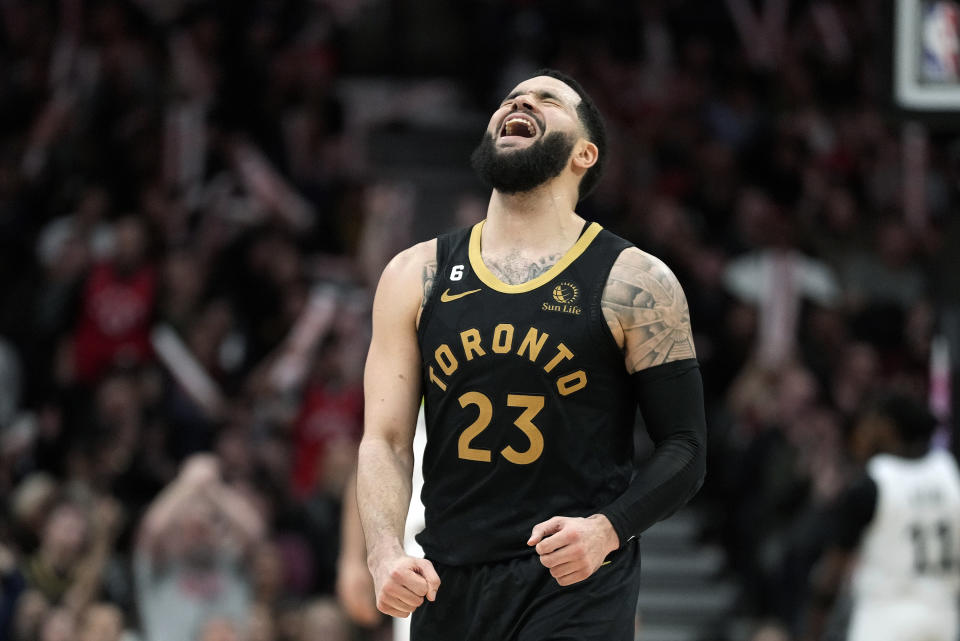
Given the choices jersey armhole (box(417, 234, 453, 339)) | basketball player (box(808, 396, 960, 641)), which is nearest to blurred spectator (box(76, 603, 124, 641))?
basketball player (box(808, 396, 960, 641))

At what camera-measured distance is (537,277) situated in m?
4.41

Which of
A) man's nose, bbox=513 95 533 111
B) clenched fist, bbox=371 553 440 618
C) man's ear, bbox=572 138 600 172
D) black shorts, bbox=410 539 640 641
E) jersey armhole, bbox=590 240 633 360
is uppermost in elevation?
man's nose, bbox=513 95 533 111

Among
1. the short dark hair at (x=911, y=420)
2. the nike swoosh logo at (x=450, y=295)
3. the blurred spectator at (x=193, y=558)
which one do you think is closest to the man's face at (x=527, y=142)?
the nike swoosh logo at (x=450, y=295)

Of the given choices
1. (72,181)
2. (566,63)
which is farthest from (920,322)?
(72,181)

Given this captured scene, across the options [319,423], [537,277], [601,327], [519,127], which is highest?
[519,127]

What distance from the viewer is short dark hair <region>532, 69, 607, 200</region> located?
4652 mm

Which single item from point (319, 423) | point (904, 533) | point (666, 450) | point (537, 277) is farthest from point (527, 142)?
point (319, 423)

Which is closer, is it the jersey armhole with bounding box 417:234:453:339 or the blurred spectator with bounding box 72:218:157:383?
the jersey armhole with bounding box 417:234:453:339

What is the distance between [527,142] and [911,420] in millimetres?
4063

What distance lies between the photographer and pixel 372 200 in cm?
1488

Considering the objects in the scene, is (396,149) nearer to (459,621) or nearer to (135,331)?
(135,331)

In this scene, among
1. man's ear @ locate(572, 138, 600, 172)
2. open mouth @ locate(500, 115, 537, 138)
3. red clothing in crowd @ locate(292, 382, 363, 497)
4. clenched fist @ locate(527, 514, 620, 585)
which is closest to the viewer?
clenched fist @ locate(527, 514, 620, 585)

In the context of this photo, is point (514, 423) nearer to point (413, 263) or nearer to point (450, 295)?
point (450, 295)

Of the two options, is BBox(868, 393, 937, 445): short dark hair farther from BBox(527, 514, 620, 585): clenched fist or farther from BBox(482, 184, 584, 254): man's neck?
BBox(527, 514, 620, 585): clenched fist
